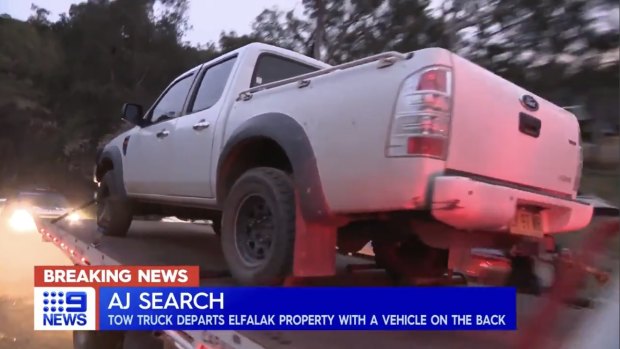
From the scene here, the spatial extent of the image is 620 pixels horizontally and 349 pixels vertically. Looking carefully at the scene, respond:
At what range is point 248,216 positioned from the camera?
351 cm

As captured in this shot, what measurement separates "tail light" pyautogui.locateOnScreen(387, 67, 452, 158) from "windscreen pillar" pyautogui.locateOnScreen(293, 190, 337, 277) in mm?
658

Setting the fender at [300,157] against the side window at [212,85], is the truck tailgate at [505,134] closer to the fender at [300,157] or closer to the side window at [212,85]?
the fender at [300,157]

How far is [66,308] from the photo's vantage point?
338 centimetres

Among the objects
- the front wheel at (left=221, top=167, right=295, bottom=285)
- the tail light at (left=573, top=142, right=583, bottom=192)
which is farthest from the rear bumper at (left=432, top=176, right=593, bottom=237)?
the front wheel at (left=221, top=167, right=295, bottom=285)

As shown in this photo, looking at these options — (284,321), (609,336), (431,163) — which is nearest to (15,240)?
(284,321)

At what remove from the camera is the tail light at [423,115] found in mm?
2605

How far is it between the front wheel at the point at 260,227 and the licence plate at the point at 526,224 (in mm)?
1114

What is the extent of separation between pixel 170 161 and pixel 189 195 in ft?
1.37

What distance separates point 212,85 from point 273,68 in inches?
20.3

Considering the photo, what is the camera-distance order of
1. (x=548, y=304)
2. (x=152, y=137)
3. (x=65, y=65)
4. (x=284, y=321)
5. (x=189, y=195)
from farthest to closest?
(x=65, y=65) < (x=152, y=137) < (x=189, y=195) < (x=284, y=321) < (x=548, y=304)

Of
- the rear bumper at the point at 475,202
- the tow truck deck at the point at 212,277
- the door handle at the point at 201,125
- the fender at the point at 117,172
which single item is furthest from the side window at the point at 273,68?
the rear bumper at the point at 475,202

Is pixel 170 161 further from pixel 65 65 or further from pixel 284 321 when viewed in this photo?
pixel 65 65

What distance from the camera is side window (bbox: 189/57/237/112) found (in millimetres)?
4418

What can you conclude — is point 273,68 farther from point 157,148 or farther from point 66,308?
point 66,308
